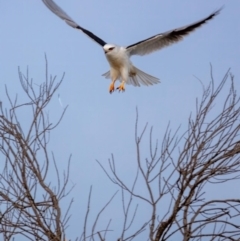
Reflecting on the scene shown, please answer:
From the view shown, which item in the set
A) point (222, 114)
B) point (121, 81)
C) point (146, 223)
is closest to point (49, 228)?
point (146, 223)

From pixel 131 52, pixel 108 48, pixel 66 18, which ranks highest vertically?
pixel 66 18

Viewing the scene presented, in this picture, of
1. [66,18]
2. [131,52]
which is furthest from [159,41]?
[66,18]

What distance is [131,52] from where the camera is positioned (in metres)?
7.76

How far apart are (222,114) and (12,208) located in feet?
5.00

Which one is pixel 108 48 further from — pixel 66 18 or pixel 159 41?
pixel 66 18

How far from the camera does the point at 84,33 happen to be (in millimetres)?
7957

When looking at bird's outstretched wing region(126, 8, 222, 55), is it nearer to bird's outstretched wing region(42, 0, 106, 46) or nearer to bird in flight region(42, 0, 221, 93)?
bird in flight region(42, 0, 221, 93)

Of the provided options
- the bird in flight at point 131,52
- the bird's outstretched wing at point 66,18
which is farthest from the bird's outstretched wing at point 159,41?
the bird's outstretched wing at point 66,18

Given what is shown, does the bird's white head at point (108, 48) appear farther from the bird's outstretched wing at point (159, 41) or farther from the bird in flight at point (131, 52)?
the bird's outstretched wing at point (159, 41)

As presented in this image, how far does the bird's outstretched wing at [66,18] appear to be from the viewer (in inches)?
313

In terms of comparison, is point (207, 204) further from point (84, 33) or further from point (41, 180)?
point (84, 33)

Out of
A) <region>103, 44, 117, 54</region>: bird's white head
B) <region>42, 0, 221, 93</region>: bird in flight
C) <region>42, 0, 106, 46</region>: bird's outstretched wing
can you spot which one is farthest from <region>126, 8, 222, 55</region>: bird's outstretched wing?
<region>42, 0, 106, 46</region>: bird's outstretched wing

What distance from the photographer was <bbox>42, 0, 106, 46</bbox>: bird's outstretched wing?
7.95 m

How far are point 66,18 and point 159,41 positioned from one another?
1.85 metres
